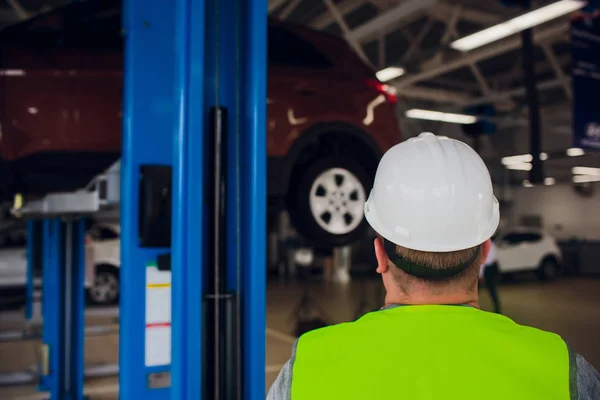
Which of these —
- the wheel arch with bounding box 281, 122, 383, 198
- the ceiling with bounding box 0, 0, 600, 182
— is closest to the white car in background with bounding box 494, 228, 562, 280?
the ceiling with bounding box 0, 0, 600, 182

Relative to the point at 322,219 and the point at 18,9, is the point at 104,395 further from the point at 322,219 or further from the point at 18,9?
the point at 18,9

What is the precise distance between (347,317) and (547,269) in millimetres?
9013

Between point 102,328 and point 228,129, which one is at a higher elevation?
point 228,129

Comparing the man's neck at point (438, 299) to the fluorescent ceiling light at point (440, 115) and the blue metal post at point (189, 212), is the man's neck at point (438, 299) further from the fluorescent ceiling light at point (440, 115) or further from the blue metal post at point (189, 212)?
the fluorescent ceiling light at point (440, 115)

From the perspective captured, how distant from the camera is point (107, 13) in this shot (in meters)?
4.23

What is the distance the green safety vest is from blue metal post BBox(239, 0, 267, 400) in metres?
0.77

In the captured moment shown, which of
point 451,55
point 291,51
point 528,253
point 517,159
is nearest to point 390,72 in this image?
point 451,55

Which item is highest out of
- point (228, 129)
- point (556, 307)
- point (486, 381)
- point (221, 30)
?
point (221, 30)

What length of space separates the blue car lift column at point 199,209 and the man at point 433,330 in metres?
0.68

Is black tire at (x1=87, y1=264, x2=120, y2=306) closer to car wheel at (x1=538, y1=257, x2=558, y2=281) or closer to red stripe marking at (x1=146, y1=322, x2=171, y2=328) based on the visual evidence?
red stripe marking at (x1=146, y1=322, x2=171, y2=328)

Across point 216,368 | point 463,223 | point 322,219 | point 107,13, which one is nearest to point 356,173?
point 322,219

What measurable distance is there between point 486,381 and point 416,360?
109mm

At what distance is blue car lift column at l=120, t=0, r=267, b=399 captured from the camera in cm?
158

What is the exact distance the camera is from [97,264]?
29.3 ft
